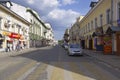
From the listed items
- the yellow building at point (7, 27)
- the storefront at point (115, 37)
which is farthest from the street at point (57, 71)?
the yellow building at point (7, 27)

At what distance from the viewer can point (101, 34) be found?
36.7 m

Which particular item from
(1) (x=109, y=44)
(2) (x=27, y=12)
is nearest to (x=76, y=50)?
(1) (x=109, y=44)

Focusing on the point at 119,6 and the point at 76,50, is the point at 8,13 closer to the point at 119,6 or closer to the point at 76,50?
the point at 76,50

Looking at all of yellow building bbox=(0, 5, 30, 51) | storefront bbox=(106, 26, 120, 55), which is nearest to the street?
storefront bbox=(106, 26, 120, 55)

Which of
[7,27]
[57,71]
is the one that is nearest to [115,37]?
[57,71]

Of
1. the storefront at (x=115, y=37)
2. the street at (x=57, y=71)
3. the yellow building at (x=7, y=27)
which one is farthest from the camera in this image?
the yellow building at (x=7, y=27)

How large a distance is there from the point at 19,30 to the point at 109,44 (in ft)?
108

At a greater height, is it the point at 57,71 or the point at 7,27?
the point at 7,27

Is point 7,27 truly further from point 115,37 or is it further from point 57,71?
point 57,71

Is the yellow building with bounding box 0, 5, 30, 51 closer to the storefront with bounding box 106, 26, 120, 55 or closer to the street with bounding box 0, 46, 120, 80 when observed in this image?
the storefront with bounding box 106, 26, 120, 55

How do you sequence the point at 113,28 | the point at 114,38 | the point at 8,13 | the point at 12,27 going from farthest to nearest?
the point at 12,27
the point at 8,13
the point at 114,38
the point at 113,28

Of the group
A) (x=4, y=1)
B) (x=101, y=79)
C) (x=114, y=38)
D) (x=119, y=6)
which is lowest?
(x=101, y=79)

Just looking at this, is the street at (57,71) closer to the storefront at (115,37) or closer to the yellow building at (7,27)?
the storefront at (115,37)

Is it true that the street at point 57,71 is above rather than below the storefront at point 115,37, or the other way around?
below
